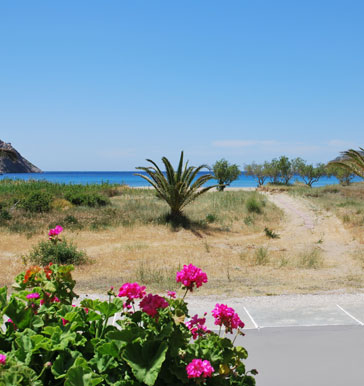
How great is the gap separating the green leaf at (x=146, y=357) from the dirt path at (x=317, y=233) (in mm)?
7773

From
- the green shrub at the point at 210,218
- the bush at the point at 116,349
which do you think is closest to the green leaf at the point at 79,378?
the bush at the point at 116,349

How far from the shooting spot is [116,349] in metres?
1.89

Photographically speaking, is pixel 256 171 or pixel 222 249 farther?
pixel 256 171

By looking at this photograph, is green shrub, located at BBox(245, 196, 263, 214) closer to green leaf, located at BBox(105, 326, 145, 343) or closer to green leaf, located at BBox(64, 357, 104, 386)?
green leaf, located at BBox(105, 326, 145, 343)

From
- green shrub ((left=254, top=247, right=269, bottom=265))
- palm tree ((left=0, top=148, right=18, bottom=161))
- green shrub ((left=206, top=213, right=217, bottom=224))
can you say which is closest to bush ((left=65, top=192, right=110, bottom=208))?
palm tree ((left=0, top=148, right=18, bottom=161))

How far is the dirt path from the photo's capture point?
10.4m

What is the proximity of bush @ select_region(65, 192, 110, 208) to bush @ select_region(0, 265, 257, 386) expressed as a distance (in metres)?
13.9

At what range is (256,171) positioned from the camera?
156 ft

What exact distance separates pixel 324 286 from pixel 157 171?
875 centimetres

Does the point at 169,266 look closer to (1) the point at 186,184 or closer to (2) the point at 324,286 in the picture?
(2) the point at 324,286

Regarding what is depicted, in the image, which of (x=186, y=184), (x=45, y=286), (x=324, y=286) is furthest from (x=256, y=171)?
(x=45, y=286)

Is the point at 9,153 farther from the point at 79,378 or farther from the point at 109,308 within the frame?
the point at 79,378

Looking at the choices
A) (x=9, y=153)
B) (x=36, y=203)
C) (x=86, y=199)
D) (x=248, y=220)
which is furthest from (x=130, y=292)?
(x=86, y=199)

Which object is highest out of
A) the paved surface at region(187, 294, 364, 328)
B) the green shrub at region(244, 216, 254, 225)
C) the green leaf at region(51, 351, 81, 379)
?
the green leaf at region(51, 351, 81, 379)
